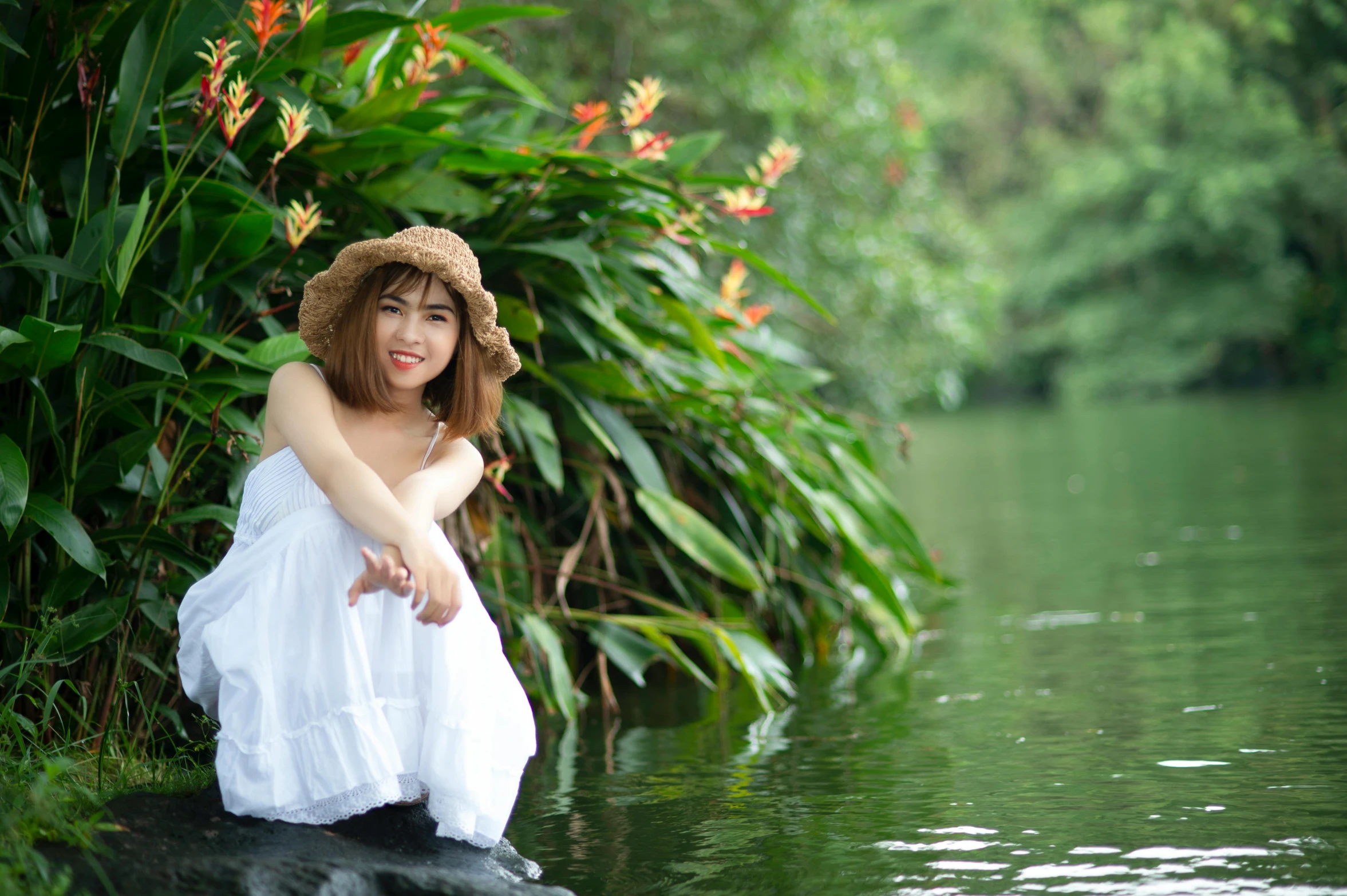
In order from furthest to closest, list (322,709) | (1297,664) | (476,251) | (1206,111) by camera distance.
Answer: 1. (1206,111)
2. (1297,664)
3. (476,251)
4. (322,709)

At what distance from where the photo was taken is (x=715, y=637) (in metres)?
4.09

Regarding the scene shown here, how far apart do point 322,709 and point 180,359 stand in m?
1.33

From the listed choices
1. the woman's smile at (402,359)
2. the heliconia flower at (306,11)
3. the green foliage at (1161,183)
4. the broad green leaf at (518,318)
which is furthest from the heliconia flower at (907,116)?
the green foliage at (1161,183)

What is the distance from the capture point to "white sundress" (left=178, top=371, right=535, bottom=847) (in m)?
2.24

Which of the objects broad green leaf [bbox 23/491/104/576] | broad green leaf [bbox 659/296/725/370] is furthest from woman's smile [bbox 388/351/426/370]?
broad green leaf [bbox 659/296/725/370]

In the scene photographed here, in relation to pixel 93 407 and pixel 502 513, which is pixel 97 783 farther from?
pixel 502 513

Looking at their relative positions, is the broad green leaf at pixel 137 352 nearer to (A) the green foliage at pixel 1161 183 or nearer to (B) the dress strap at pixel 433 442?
(B) the dress strap at pixel 433 442

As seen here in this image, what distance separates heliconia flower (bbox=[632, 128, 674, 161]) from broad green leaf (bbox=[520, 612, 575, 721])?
136cm

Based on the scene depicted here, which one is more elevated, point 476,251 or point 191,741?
point 476,251

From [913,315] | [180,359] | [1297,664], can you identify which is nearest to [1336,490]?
[913,315]

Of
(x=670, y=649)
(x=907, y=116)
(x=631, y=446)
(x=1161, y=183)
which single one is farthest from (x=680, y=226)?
(x=1161, y=183)

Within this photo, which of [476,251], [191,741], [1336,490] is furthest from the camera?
[1336,490]

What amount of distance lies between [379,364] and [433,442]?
7.7 inches

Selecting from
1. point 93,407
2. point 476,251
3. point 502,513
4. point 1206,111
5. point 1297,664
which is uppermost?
point 1206,111
